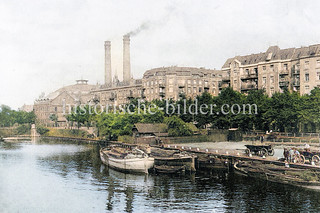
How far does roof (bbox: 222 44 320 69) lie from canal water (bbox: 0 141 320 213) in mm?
58009

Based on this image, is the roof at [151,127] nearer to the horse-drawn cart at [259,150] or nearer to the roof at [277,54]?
the horse-drawn cart at [259,150]

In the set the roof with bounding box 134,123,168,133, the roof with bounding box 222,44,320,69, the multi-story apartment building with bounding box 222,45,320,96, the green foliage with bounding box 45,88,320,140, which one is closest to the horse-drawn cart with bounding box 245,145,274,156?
the green foliage with bounding box 45,88,320,140

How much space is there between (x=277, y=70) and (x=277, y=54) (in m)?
5.30

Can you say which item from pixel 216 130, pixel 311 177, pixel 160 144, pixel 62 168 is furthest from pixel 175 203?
pixel 216 130

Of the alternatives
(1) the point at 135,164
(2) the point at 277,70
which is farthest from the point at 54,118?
(1) the point at 135,164

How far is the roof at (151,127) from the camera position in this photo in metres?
90.5

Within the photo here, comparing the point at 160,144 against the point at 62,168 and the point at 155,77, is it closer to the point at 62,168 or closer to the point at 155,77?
the point at 62,168

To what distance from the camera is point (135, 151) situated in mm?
62906

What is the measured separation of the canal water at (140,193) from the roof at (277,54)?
58.0 m

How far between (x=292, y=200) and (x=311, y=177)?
6.22m

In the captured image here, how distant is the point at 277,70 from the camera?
106750 mm

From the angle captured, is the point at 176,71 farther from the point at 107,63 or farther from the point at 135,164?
the point at 135,164

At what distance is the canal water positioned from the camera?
127 ft

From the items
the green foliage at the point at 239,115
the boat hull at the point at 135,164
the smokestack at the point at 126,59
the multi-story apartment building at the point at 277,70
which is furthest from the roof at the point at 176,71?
the boat hull at the point at 135,164
